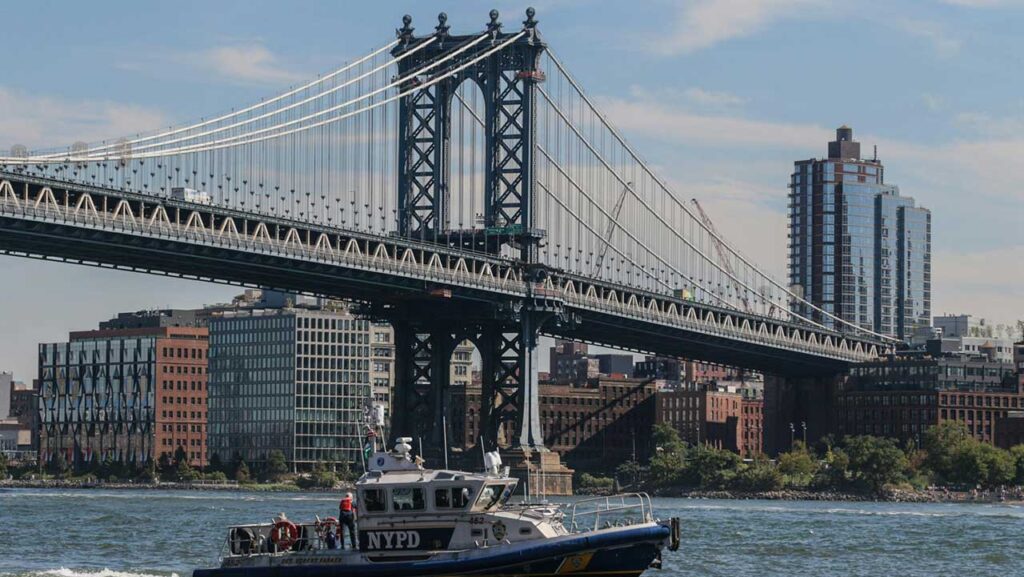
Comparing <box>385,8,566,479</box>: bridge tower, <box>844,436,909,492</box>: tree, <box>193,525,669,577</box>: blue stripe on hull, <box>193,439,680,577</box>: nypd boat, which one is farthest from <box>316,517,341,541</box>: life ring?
<box>844,436,909,492</box>: tree

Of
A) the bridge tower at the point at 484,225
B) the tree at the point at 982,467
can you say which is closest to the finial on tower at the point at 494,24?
the bridge tower at the point at 484,225

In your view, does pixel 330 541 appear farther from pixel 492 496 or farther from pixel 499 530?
pixel 499 530

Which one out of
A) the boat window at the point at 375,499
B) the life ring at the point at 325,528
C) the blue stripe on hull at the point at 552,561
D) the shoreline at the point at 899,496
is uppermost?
the boat window at the point at 375,499

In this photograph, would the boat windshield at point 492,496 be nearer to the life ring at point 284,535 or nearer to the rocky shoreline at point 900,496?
the life ring at point 284,535

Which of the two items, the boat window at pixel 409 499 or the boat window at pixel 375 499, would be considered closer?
the boat window at pixel 409 499

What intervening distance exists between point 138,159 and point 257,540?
6564 centimetres

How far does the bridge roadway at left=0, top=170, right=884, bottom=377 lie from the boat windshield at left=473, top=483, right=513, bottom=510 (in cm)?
6189

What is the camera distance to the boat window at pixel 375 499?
209 ft

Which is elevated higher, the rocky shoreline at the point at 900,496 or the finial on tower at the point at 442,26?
the finial on tower at the point at 442,26

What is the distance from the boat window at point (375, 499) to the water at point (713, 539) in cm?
1387

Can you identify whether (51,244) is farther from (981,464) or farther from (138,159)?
(981,464)

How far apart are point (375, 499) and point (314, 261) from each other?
7931cm

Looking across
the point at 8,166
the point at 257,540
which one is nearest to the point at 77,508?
the point at 8,166

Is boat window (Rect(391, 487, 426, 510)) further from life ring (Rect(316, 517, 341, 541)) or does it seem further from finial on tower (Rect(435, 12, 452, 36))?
finial on tower (Rect(435, 12, 452, 36))
